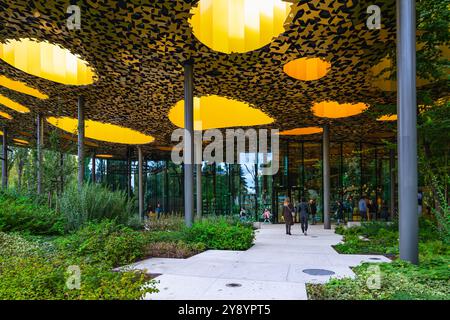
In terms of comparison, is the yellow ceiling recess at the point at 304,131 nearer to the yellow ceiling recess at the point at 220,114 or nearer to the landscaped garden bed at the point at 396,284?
the yellow ceiling recess at the point at 220,114

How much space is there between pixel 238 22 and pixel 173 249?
6528 millimetres

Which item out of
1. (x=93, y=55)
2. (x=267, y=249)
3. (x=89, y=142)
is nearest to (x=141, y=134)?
(x=89, y=142)

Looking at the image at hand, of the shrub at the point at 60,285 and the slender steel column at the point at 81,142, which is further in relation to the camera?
the slender steel column at the point at 81,142

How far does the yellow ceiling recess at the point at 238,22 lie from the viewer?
26.4ft

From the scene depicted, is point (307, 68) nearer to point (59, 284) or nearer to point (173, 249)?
point (173, 249)

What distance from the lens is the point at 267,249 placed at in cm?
980

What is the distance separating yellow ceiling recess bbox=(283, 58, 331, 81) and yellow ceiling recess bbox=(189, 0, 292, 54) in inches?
83.4

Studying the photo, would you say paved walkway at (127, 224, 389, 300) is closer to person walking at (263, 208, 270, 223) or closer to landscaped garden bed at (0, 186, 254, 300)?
landscaped garden bed at (0, 186, 254, 300)

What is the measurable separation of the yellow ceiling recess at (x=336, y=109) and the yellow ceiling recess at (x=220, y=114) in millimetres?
2886

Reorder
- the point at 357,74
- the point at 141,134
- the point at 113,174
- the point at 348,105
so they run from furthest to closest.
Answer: the point at 113,174 < the point at 141,134 < the point at 348,105 < the point at 357,74

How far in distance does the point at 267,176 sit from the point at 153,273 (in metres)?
19.0

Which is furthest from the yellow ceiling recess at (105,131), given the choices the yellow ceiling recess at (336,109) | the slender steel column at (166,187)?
the yellow ceiling recess at (336,109)

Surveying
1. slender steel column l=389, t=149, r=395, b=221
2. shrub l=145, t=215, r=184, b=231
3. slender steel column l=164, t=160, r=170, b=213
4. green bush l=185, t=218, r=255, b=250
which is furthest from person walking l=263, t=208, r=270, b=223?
slender steel column l=164, t=160, r=170, b=213
